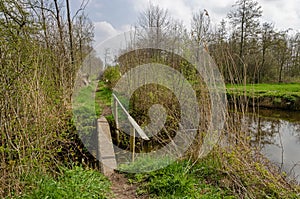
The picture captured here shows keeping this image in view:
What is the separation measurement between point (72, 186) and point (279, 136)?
9.34ft

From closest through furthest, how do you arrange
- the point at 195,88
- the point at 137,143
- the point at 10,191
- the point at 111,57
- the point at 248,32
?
the point at 10,191 → the point at 195,88 → the point at 137,143 → the point at 111,57 → the point at 248,32

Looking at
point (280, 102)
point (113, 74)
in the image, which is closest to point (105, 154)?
point (113, 74)

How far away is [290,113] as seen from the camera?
9352 mm

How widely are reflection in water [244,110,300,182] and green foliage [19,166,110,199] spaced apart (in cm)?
225

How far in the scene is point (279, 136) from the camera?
322 centimetres

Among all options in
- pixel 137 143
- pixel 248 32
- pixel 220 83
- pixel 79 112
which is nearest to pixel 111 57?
pixel 79 112

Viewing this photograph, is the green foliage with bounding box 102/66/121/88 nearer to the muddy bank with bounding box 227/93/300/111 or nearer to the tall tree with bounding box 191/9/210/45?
the tall tree with bounding box 191/9/210/45

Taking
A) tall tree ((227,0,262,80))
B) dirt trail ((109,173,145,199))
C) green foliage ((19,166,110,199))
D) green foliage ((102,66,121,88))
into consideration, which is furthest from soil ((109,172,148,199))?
tall tree ((227,0,262,80))

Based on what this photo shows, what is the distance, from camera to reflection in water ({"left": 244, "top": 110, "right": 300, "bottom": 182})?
4.32 meters

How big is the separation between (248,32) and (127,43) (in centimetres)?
1089

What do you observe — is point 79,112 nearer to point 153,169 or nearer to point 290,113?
point 153,169

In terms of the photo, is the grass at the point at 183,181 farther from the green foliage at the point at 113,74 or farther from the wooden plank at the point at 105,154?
the green foliage at the point at 113,74

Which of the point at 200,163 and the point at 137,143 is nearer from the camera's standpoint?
the point at 200,163

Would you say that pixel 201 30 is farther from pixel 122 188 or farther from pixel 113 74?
pixel 113 74
